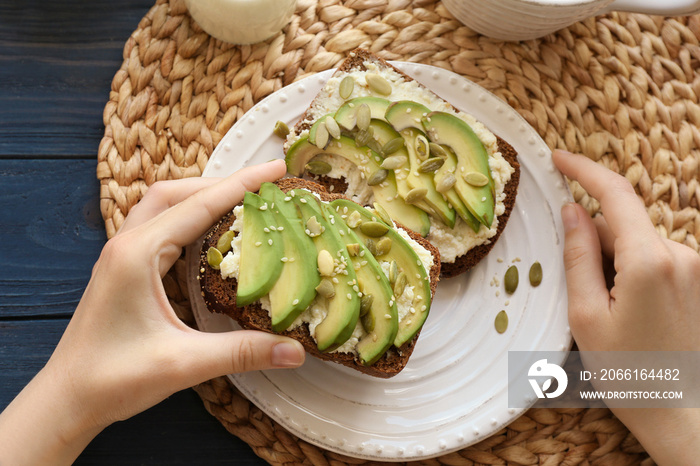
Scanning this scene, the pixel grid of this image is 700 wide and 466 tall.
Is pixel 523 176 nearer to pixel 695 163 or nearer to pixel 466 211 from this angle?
pixel 466 211

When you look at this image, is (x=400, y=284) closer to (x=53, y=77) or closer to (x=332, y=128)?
(x=332, y=128)

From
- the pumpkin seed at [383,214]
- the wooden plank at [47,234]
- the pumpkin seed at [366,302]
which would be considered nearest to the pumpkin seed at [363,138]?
the pumpkin seed at [383,214]

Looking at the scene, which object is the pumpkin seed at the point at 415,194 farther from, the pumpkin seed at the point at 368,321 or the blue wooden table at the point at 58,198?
the blue wooden table at the point at 58,198

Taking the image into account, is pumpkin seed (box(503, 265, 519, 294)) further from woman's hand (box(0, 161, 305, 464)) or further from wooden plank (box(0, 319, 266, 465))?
wooden plank (box(0, 319, 266, 465))

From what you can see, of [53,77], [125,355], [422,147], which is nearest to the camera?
[125,355]

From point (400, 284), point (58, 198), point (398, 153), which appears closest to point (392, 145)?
point (398, 153)
